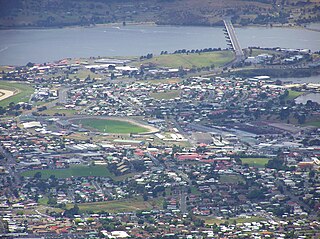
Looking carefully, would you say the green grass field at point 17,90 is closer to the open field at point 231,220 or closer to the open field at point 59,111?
the open field at point 59,111

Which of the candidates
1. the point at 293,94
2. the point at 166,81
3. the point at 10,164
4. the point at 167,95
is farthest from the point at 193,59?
the point at 10,164

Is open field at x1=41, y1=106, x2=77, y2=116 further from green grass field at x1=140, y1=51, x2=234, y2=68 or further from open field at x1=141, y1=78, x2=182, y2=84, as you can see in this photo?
green grass field at x1=140, y1=51, x2=234, y2=68

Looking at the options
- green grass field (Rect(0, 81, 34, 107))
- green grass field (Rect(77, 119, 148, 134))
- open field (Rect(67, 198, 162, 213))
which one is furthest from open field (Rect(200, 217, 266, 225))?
green grass field (Rect(0, 81, 34, 107))

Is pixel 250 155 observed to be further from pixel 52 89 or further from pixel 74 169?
pixel 52 89

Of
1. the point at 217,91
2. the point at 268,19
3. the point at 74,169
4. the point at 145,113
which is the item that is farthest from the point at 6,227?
the point at 268,19

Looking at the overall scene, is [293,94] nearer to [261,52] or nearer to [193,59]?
[193,59]

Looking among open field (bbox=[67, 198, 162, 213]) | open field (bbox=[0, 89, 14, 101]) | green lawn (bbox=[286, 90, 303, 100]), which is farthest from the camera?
open field (bbox=[0, 89, 14, 101])
